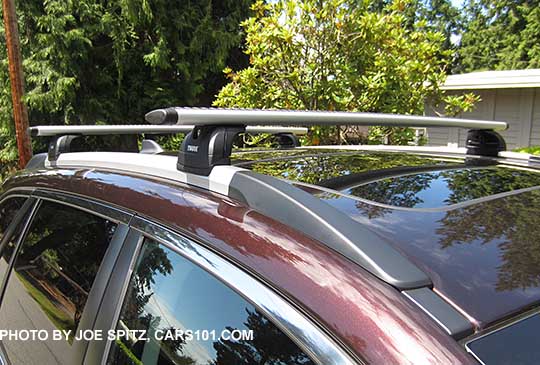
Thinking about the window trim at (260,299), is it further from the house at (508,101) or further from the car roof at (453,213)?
the house at (508,101)

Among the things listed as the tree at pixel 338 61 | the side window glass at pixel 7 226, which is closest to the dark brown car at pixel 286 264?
the side window glass at pixel 7 226

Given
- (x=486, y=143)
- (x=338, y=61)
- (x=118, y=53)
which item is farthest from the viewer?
(x=118, y=53)

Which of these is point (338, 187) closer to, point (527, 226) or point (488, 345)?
point (527, 226)

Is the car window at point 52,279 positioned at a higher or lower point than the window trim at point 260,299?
lower

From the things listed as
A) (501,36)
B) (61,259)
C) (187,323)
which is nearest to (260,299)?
(187,323)

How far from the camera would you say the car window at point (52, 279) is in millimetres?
1361

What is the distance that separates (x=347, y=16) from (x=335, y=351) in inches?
195

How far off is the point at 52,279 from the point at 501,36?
125 ft

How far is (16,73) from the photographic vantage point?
7023mm

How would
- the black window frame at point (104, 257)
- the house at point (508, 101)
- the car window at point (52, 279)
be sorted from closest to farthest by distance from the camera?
the black window frame at point (104, 257)
the car window at point (52, 279)
the house at point (508, 101)

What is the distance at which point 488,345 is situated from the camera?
72 centimetres

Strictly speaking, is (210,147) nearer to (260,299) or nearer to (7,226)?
(260,299)

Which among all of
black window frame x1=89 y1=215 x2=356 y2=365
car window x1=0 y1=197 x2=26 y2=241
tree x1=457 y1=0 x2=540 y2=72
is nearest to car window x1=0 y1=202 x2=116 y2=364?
black window frame x1=89 y1=215 x2=356 y2=365

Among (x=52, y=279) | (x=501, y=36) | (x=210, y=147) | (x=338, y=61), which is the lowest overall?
(x=52, y=279)
